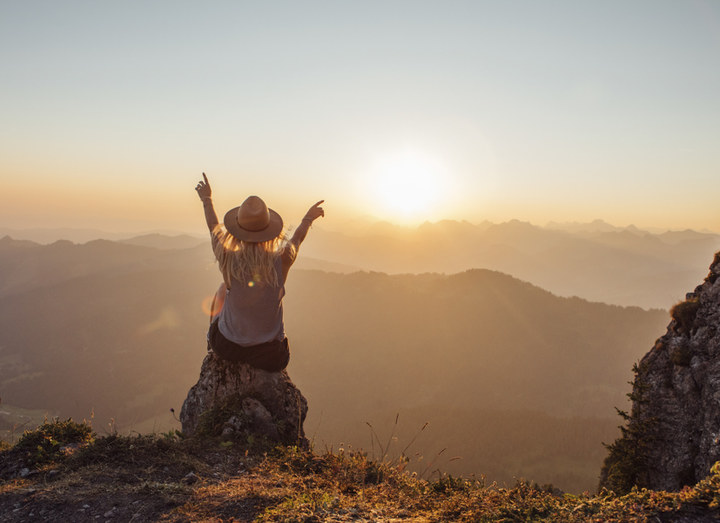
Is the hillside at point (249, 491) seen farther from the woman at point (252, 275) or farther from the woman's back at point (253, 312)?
the woman's back at point (253, 312)

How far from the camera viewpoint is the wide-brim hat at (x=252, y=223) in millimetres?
6750

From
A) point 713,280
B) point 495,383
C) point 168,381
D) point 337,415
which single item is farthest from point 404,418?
point 713,280

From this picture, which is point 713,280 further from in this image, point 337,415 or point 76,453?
point 337,415

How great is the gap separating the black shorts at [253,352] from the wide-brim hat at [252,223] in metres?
2.73

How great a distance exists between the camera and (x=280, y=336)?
28.2ft

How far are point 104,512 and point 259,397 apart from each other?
400 cm

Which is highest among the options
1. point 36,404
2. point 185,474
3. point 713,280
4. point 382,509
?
point 713,280

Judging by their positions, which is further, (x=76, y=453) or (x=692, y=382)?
(x=692, y=382)

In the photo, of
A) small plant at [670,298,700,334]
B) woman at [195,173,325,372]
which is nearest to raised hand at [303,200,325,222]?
woman at [195,173,325,372]

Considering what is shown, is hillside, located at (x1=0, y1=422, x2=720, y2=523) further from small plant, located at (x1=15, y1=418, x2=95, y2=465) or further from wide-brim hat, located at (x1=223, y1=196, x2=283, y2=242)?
wide-brim hat, located at (x1=223, y1=196, x2=283, y2=242)

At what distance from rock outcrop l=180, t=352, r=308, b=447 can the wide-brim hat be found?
3.47 m

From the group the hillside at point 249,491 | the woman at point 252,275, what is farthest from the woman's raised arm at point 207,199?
the hillside at point 249,491

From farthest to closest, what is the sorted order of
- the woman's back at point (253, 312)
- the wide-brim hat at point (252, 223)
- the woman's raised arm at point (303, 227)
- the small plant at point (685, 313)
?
the small plant at point (685, 313) < the woman's raised arm at point (303, 227) < the woman's back at point (253, 312) < the wide-brim hat at point (252, 223)

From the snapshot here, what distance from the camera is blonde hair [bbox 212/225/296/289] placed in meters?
6.89
